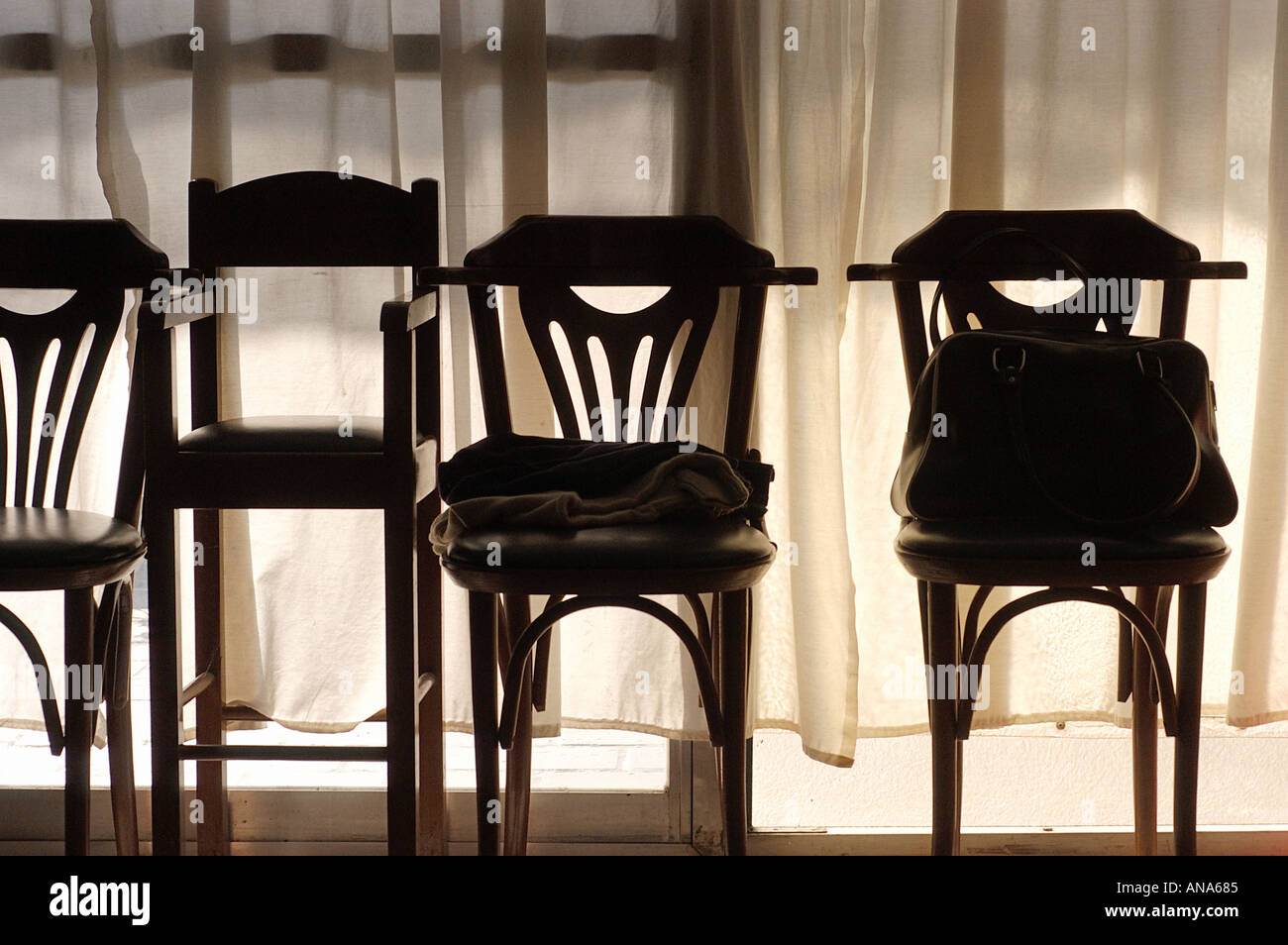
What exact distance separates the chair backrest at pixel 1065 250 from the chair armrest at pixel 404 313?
645 millimetres

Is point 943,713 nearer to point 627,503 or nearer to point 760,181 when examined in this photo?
point 627,503

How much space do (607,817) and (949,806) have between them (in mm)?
668

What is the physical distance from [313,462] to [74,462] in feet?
1.53

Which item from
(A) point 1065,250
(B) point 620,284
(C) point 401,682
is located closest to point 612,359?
(B) point 620,284

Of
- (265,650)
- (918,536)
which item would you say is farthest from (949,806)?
(265,650)

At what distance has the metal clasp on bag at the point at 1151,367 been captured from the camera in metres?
1.49

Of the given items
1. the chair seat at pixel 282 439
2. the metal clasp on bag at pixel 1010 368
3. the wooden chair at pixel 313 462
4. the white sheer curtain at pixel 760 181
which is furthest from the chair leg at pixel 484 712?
the metal clasp on bag at pixel 1010 368

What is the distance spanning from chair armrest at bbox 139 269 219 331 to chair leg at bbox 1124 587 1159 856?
4.36 ft

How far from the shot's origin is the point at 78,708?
1.55 meters

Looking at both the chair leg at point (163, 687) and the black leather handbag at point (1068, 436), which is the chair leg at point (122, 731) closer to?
the chair leg at point (163, 687)

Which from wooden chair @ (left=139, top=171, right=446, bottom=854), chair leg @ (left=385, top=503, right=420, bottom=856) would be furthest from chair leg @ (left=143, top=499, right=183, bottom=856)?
chair leg @ (left=385, top=503, right=420, bottom=856)

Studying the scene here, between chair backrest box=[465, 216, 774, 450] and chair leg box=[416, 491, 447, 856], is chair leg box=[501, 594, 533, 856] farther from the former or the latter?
chair backrest box=[465, 216, 774, 450]

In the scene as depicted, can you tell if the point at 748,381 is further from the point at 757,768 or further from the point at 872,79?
the point at 757,768

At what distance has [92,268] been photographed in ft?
5.57
